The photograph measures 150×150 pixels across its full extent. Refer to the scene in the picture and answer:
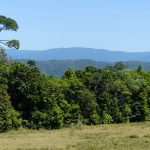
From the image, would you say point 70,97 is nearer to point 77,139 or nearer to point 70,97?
point 70,97

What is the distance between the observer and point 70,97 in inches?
1337

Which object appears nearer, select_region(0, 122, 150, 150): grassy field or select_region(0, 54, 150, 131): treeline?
select_region(0, 122, 150, 150): grassy field

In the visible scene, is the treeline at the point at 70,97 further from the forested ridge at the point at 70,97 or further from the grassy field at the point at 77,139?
the grassy field at the point at 77,139

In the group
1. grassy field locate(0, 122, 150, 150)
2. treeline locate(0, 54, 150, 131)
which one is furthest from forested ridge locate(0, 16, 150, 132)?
grassy field locate(0, 122, 150, 150)

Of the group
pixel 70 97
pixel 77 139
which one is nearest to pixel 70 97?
pixel 70 97

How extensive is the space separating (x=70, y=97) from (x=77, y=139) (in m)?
9.09

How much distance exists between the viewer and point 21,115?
104 ft

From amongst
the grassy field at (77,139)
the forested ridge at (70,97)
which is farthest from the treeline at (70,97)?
the grassy field at (77,139)

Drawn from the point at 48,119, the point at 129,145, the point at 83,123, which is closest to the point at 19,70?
the point at 48,119

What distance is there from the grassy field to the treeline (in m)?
1.32

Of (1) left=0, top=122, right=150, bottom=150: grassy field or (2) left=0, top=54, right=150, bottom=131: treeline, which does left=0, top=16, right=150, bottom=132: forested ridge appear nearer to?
(2) left=0, top=54, right=150, bottom=131: treeline

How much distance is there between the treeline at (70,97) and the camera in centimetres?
3145

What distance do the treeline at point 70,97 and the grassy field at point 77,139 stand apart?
132cm

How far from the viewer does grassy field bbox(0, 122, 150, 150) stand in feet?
70.1
